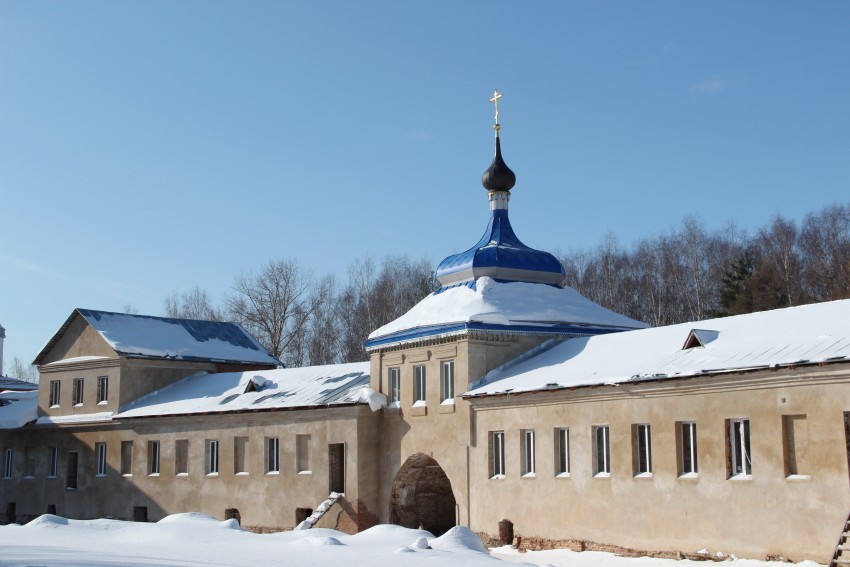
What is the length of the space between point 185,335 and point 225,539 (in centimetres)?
2406

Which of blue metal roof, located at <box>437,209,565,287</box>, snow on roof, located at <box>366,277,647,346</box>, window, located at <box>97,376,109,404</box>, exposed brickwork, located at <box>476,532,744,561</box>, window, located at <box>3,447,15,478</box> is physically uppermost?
blue metal roof, located at <box>437,209,565,287</box>

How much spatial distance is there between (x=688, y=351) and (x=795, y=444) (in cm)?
396

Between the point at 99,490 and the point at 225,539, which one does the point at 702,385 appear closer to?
the point at 225,539

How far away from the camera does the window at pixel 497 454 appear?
1064 inches

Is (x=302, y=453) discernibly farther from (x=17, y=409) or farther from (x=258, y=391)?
(x=17, y=409)

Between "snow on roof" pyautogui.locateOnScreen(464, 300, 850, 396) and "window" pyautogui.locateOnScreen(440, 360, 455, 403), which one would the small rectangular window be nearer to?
"window" pyautogui.locateOnScreen(440, 360, 455, 403)

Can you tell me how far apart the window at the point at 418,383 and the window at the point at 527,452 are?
4523 millimetres

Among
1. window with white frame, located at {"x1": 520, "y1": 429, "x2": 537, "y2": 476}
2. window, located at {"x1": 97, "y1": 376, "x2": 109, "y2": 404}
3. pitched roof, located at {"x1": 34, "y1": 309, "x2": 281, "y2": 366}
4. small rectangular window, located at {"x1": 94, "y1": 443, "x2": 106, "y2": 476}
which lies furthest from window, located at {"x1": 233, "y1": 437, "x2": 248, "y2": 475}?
window with white frame, located at {"x1": 520, "y1": 429, "x2": 537, "y2": 476}

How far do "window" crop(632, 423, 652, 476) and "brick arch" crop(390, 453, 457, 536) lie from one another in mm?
8088

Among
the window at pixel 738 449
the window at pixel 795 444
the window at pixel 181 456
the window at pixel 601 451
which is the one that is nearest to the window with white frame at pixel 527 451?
the window at pixel 601 451

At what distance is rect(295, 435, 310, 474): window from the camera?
3272cm

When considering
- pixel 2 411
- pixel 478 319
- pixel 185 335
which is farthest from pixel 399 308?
pixel 478 319

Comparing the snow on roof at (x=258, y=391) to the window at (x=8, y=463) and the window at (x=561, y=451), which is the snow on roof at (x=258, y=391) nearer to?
the window at (x=8, y=463)

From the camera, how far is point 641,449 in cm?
2334
